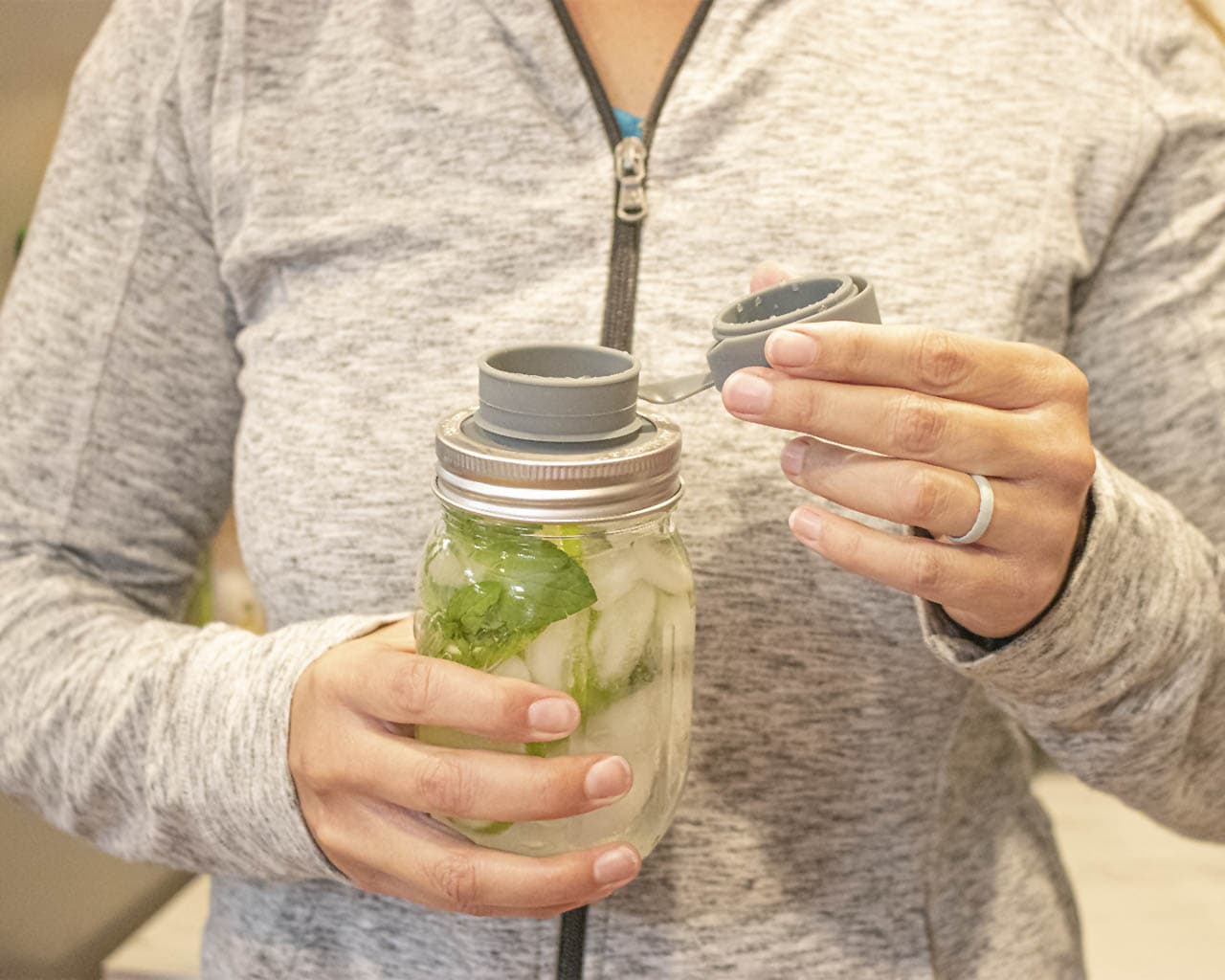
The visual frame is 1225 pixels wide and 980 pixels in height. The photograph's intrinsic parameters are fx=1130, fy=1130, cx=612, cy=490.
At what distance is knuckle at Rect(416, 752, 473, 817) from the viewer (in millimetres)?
554

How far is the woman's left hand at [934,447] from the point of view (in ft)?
1.77

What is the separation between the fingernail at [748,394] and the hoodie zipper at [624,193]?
0.81ft

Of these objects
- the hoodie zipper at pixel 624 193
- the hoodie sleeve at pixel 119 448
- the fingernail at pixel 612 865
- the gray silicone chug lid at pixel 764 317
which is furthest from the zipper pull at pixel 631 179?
the fingernail at pixel 612 865

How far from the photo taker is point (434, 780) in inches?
22.1

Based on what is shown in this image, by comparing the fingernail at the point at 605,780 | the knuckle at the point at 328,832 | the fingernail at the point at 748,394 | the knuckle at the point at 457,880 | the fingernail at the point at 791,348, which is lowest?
the knuckle at the point at 328,832

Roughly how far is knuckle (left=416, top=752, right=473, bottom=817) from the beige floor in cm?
93

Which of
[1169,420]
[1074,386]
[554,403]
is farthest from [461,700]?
[1169,420]

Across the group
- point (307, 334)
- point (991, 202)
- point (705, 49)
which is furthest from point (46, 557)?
point (991, 202)

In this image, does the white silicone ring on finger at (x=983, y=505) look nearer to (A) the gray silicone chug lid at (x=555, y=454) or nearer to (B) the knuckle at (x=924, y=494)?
(B) the knuckle at (x=924, y=494)

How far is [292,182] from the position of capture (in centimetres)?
83

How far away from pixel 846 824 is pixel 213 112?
69cm

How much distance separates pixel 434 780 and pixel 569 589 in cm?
12

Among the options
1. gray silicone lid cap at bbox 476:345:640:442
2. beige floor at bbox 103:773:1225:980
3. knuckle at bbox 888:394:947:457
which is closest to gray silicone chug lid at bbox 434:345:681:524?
gray silicone lid cap at bbox 476:345:640:442

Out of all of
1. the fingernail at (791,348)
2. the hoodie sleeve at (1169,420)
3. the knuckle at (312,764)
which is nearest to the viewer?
the fingernail at (791,348)
